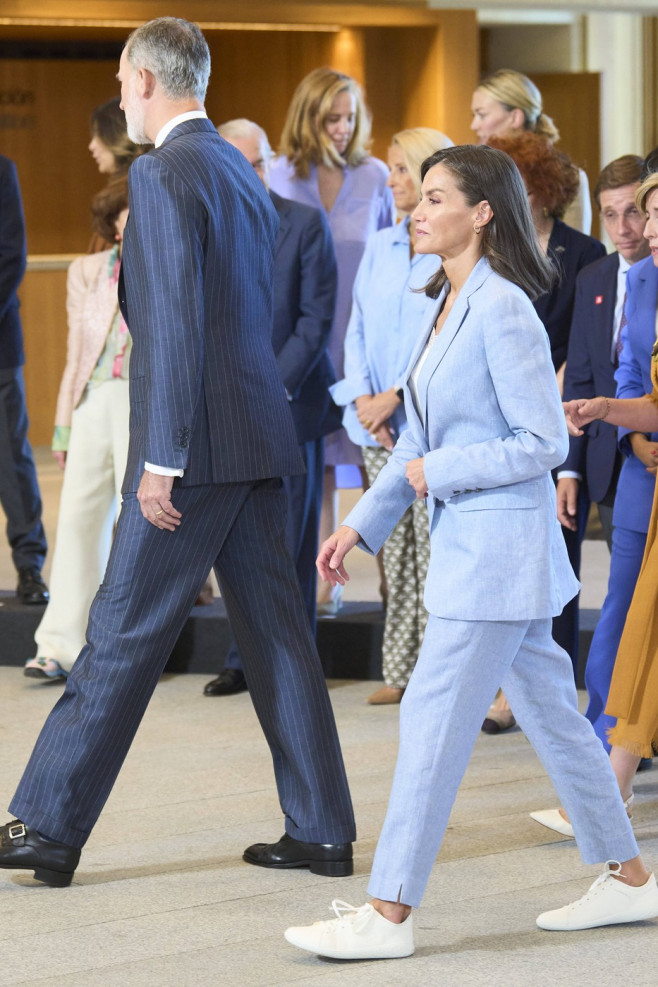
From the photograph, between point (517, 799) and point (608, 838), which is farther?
point (517, 799)

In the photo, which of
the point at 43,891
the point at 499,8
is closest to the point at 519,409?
the point at 43,891

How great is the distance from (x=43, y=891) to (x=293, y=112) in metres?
3.09

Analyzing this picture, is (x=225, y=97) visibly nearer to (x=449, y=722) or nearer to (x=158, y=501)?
(x=158, y=501)

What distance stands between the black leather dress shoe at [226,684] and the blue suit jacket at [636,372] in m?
1.62

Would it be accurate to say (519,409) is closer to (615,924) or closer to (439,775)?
Answer: (439,775)

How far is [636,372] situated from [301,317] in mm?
1305

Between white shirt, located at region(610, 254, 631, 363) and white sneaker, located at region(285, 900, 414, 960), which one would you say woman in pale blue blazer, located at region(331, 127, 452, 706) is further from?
white sneaker, located at region(285, 900, 414, 960)

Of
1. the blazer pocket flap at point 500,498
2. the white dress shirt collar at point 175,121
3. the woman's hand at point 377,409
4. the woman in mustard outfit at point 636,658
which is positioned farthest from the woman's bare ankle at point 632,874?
the woman's hand at point 377,409

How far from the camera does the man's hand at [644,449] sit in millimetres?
3506

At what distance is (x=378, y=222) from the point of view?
542 cm

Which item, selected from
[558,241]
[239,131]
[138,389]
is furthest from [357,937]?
[239,131]

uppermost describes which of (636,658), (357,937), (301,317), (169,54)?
(169,54)

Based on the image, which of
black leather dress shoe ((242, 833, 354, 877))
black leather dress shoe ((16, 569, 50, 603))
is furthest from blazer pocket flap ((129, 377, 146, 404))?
black leather dress shoe ((16, 569, 50, 603))

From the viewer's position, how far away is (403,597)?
15.1 feet
